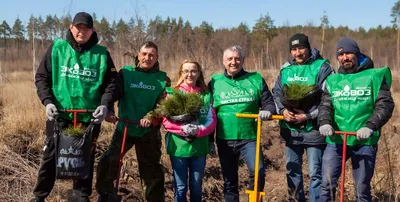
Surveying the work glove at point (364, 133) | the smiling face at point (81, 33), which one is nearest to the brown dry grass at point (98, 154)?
the work glove at point (364, 133)

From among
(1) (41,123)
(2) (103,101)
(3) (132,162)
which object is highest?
(2) (103,101)

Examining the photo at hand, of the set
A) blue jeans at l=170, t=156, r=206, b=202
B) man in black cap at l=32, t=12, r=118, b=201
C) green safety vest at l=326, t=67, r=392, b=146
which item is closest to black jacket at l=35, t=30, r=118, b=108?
man in black cap at l=32, t=12, r=118, b=201

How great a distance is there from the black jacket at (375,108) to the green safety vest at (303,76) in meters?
0.24

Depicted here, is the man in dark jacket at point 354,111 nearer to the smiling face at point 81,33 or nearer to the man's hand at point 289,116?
the man's hand at point 289,116

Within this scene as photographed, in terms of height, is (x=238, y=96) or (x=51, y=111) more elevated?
(x=238, y=96)

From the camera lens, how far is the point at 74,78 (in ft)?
15.0

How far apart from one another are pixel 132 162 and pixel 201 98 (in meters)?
2.20

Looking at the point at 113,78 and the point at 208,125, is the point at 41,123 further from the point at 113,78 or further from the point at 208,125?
the point at 208,125

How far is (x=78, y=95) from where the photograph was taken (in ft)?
15.0

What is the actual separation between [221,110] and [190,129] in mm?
484

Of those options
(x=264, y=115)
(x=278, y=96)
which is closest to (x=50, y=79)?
(x=264, y=115)

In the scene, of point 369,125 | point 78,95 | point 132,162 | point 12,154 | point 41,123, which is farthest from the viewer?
point 41,123

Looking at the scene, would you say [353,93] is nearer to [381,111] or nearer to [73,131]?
[381,111]

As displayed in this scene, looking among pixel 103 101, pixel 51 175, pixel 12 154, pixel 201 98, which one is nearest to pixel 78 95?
pixel 103 101
